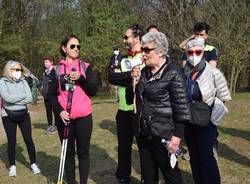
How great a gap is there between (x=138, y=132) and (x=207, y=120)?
941 mm

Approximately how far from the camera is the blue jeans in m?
4.95

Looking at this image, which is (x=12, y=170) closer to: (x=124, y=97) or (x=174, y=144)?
(x=124, y=97)

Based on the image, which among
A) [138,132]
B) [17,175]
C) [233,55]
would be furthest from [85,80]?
[233,55]

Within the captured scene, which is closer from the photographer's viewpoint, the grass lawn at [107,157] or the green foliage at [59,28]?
the grass lawn at [107,157]

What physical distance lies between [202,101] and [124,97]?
1.16m

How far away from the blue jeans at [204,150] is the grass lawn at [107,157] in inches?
37.6

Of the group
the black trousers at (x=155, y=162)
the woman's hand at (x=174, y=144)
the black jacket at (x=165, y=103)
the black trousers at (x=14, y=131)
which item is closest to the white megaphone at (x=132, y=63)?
the black jacket at (x=165, y=103)

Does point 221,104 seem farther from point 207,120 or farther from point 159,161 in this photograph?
point 159,161

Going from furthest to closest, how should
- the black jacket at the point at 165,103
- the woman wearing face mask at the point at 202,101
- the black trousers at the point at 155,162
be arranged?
the woman wearing face mask at the point at 202,101
the black trousers at the point at 155,162
the black jacket at the point at 165,103

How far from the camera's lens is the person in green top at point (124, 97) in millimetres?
5379

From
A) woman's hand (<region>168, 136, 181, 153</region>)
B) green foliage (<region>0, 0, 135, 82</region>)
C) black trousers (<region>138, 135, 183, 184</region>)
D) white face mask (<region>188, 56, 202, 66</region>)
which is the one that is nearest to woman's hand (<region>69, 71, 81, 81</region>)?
black trousers (<region>138, 135, 183, 184</region>)

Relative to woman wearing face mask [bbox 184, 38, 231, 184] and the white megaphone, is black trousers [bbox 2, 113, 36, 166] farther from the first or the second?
woman wearing face mask [bbox 184, 38, 231, 184]

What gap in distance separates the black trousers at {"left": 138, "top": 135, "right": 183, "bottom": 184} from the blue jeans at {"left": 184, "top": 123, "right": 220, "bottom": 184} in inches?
28.8

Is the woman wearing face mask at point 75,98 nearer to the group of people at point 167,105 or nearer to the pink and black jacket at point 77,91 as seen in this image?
the pink and black jacket at point 77,91
